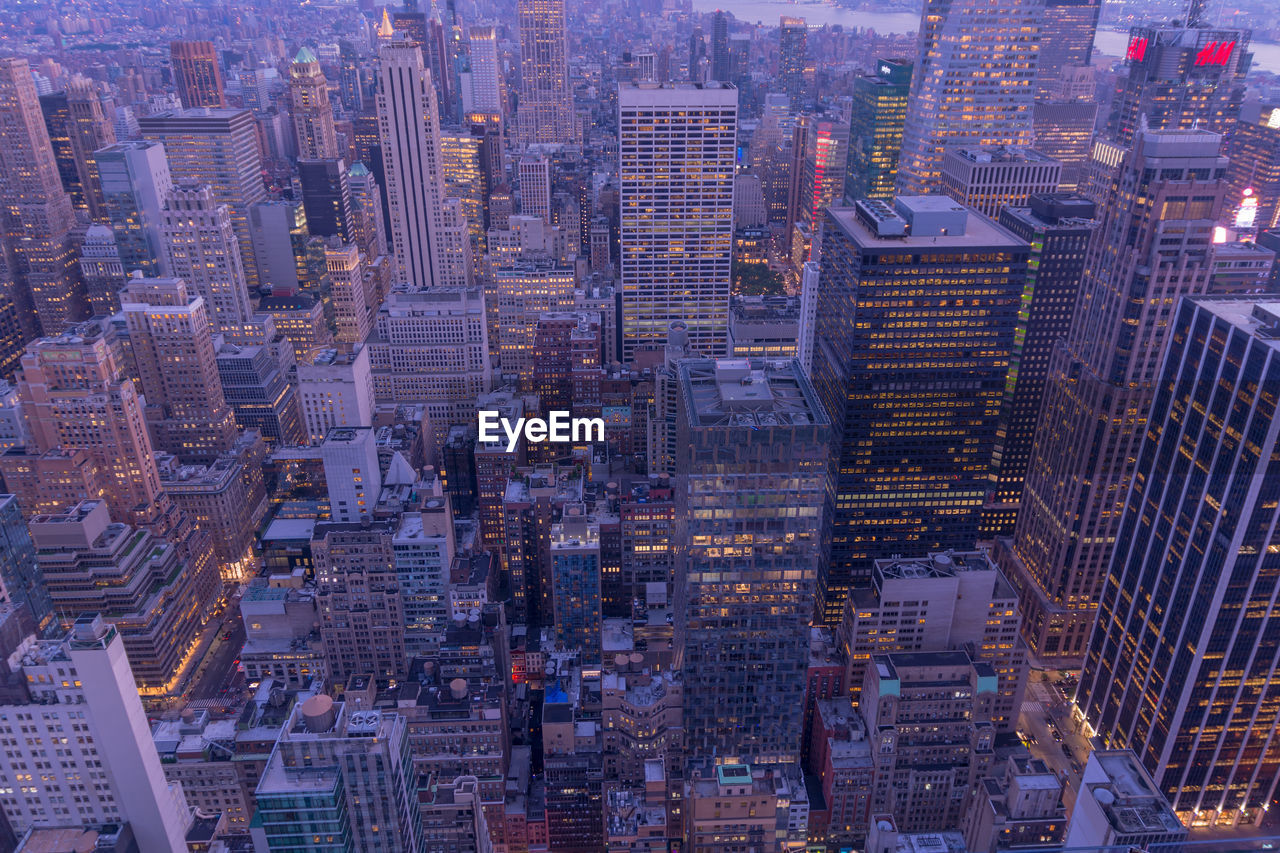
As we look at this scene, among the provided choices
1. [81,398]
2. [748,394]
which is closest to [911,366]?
[748,394]

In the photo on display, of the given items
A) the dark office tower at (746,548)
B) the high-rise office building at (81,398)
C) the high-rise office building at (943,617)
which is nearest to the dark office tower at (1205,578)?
the high-rise office building at (943,617)

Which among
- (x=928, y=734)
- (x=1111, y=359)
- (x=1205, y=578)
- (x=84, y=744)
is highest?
(x=1111, y=359)

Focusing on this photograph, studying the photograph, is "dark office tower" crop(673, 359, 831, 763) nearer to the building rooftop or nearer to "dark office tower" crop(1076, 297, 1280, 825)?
the building rooftop

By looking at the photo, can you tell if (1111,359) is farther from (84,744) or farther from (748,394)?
(84,744)

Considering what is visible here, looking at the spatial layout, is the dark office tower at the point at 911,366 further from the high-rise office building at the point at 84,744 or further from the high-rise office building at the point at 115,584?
the high-rise office building at the point at 115,584

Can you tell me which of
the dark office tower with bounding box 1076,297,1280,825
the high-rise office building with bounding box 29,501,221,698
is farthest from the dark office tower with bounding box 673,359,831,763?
the high-rise office building with bounding box 29,501,221,698

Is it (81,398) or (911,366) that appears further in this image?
(81,398)

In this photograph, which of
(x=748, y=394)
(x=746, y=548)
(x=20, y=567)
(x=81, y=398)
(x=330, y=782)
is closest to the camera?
(x=330, y=782)

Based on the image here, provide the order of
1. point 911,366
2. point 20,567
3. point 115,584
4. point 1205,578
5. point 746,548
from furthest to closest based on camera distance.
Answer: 1. point 115,584
2. point 911,366
3. point 20,567
4. point 1205,578
5. point 746,548
